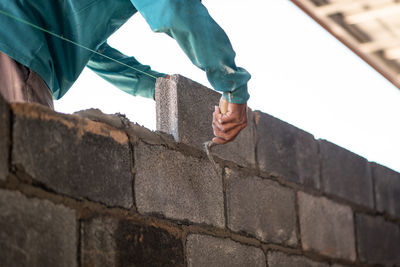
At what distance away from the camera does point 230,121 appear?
9.75 ft

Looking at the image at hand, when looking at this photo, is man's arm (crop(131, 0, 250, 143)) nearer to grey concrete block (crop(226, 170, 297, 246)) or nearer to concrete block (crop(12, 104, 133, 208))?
concrete block (crop(12, 104, 133, 208))

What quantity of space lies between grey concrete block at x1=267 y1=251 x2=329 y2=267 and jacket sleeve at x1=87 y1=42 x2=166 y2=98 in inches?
37.1

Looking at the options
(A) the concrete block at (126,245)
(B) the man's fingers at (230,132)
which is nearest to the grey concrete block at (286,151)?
(B) the man's fingers at (230,132)

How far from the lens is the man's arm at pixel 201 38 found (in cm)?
273

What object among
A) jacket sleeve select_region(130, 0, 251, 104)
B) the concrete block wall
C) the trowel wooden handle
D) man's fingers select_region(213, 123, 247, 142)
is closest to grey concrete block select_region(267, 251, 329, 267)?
the concrete block wall

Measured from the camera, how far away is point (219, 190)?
3.40m

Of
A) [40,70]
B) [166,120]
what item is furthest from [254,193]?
[40,70]

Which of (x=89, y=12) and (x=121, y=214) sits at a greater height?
(x=89, y=12)

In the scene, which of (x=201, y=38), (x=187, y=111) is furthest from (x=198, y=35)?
(x=187, y=111)

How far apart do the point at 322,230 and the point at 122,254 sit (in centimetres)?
163

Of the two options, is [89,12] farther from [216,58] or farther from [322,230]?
[322,230]

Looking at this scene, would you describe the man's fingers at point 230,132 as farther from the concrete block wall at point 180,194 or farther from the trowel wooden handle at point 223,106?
the concrete block wall at point 180,194

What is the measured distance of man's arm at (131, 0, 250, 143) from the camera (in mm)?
2727

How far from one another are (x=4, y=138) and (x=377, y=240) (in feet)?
9.30
